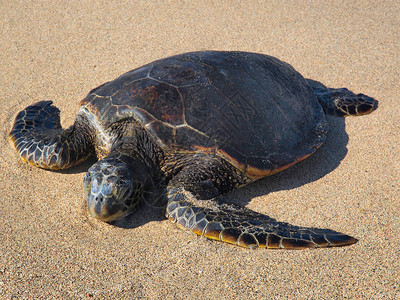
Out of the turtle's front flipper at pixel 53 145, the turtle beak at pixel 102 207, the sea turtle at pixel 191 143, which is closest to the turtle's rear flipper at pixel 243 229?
the sea turtle at pixel 191 143

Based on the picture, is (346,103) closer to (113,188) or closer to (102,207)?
(113,188)

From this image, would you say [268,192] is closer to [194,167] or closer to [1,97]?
[194,167]

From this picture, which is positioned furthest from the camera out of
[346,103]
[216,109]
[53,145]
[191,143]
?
[346,103]

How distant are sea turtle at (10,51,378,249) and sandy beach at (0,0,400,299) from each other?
0.16 m

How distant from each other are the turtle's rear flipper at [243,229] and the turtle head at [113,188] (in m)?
0.33

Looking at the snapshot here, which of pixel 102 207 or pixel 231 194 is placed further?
pixel 231 194

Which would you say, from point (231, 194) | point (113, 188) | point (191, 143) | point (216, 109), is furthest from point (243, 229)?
point (216, 109)

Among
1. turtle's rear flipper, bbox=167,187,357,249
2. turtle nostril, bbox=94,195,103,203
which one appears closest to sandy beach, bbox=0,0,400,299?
turtle's rear flipper, bbox=167,187,357,249

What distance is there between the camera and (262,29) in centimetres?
655

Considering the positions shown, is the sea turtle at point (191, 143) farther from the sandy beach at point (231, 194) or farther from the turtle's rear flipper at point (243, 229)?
the sandy beach at point (231, 194)

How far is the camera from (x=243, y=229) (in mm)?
3117

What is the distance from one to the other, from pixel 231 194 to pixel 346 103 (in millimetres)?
2143

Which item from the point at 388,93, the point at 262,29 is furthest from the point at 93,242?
the point at 262,29

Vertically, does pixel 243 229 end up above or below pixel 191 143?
below
